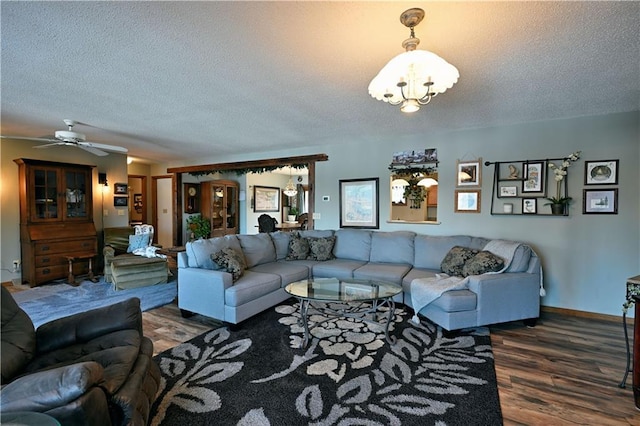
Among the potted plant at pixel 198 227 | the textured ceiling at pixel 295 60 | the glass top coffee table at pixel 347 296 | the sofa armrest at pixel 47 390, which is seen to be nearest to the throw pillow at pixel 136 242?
the potted plant at pixel 198 227

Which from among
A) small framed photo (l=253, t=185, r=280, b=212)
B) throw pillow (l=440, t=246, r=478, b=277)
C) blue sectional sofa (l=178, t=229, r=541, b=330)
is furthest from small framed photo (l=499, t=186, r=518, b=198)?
small framed photo (l=253, t=185, r=280, b=212)

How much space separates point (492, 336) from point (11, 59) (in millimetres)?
4729

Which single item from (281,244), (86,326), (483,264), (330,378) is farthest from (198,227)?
(483,264)

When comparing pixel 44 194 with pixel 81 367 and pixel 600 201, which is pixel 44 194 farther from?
pixel 600 201

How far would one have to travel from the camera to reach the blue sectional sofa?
3.00 metres

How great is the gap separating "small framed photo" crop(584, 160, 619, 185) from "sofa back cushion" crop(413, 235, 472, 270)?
4.92 ft

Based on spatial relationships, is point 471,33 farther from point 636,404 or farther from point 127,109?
point 127,109

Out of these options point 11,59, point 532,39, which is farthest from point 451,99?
point 11,59

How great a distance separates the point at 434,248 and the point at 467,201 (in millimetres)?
859

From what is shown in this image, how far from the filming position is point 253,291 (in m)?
3.25

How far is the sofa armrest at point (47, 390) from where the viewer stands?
1.12 metres

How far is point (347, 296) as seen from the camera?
283cm

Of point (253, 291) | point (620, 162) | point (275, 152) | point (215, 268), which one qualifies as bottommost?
point (253, 291)

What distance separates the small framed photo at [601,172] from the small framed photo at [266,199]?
6937mm
